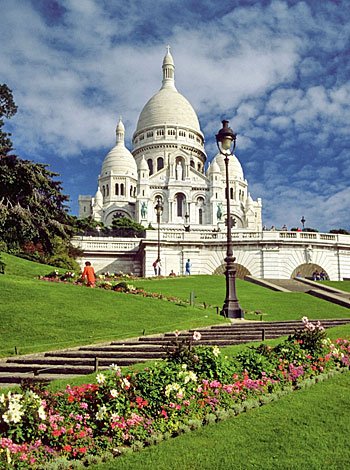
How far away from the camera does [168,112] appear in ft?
342

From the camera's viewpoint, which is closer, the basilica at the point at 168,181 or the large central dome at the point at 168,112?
the basilica at the point at 168,181

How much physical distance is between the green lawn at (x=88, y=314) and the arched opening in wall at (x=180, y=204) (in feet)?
233

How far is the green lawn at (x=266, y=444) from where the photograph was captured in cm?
521

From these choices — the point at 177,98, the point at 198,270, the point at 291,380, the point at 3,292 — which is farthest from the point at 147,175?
the point at 291,380

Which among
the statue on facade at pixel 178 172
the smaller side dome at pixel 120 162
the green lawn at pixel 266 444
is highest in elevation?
the smaller side dome at pixel 120 162

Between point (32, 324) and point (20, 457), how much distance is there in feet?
28.6

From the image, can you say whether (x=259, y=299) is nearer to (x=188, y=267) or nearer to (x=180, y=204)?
(x=188, y=267)

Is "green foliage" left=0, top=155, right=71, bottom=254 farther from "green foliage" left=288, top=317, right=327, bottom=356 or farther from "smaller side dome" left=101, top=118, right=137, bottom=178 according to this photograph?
"smaller side dome" left=101, top=118, right=137, bottom=178

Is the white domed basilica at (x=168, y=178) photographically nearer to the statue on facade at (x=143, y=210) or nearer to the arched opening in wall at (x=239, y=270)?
the statue on facade at (x=143, y=210)

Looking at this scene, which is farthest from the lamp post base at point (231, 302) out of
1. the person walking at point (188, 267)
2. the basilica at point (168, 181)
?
the basilica at point (168, 181)

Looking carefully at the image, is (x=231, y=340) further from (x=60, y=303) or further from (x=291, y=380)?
(x=60, y=303)

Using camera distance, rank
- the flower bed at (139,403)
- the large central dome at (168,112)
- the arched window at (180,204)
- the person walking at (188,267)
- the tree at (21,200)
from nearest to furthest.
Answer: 1. the flower bed at (139,403)
2. the tree at (21,200)
3. the person walking at (188,267)
4. the arched window at (180,204)
5. the large central dome at (168,112)

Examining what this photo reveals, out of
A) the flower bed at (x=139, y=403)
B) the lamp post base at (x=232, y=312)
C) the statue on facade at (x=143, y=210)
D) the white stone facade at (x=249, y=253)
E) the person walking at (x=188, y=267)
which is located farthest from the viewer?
the statue on facade at (x=143, y=210)

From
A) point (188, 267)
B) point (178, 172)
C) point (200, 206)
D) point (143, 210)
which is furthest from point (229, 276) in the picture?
point (178, 172)
